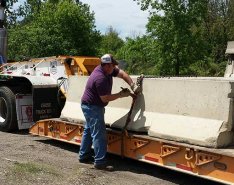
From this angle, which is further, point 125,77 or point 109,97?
point 125,77

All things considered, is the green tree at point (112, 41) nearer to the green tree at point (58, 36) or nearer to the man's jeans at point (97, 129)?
the green tree at point (58, 36)

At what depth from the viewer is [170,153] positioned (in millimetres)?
5914

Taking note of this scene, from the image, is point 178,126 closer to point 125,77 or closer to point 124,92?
point 124,92

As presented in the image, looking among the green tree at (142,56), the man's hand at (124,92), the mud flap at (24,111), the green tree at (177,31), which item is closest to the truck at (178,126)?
the man's hand at (124,92)

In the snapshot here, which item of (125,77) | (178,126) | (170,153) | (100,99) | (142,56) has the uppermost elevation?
(142,56)

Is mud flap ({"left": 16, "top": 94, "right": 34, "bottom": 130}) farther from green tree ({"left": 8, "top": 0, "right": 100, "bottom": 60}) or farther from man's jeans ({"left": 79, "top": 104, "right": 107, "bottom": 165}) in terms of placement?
green tree ({"left": 8, "top": 0, "right": 100, "bottom": 60})

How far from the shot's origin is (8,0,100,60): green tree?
22375 millimetres

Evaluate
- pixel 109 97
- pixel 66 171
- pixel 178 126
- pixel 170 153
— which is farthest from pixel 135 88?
pixel 66 171

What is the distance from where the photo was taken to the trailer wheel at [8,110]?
369 inches

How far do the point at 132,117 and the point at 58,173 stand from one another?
139 centimetres

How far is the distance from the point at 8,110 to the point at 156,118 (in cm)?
409

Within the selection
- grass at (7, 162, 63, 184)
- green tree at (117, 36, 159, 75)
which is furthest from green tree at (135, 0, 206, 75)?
grass at (7, 162, 63, 184)

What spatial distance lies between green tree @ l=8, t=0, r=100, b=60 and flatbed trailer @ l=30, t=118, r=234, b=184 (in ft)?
49.0

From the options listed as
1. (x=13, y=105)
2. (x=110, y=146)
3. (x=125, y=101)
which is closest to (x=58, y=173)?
(x=110, y=146)
